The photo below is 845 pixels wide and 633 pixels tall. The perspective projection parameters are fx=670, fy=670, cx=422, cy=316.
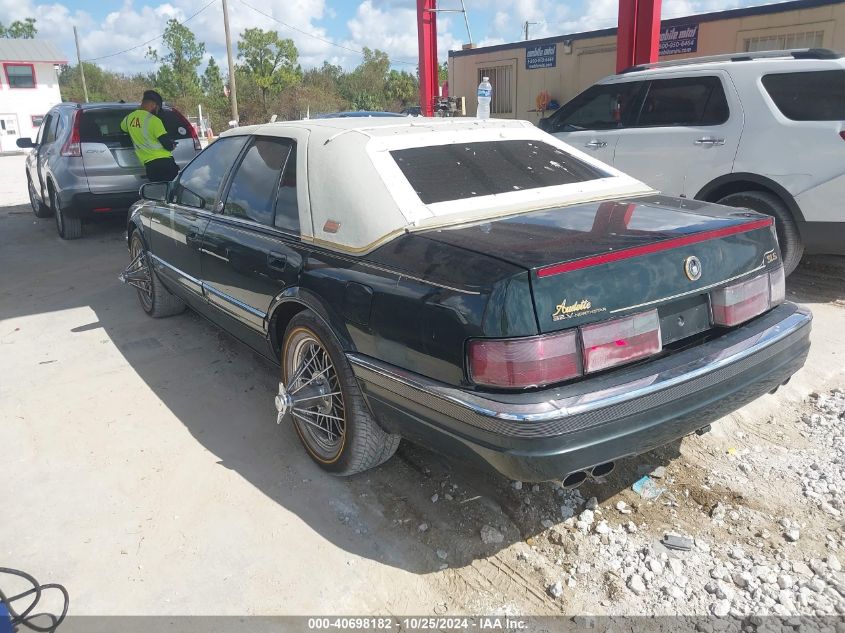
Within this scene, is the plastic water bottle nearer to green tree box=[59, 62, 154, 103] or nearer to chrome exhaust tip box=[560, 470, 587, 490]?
chrome exhaust tip box=[560, 470, 587, 490]

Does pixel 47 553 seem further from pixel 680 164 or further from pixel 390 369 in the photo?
pixel 680 164

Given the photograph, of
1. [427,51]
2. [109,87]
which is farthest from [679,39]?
[109,87]

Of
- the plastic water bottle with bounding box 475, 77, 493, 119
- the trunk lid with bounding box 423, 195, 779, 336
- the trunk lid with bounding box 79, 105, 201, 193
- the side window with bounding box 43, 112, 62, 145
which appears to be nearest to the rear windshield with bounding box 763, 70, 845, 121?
the plastic water bottle with bounding box 475, 77, 493, 119

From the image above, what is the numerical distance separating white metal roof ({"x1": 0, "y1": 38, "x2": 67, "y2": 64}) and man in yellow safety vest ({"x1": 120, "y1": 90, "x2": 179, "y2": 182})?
4358 centimetres

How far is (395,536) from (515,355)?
1066 mm

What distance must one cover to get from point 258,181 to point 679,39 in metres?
10.5

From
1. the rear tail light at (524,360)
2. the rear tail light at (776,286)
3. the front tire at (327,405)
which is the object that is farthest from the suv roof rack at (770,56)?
the front tire at (327,405)

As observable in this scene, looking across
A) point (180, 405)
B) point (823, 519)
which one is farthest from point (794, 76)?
point (180, 405)

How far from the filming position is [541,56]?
45.3ft

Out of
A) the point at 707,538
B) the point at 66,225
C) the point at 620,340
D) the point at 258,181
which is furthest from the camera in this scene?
the point at 66,225

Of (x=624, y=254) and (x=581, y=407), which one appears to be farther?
(x=624, y=254)

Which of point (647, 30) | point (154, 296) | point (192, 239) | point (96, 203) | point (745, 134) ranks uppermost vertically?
point (647, 30)

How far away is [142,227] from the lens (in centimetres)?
526

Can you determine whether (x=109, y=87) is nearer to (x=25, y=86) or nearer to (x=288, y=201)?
(x=25, y=86)
